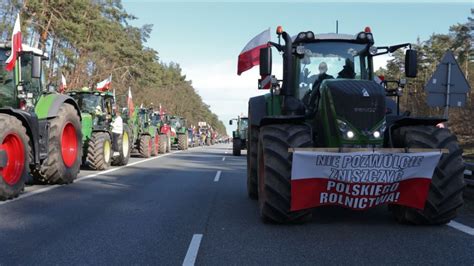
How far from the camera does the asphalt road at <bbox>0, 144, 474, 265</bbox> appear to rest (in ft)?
17.2

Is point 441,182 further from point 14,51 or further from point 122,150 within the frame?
point 122,150

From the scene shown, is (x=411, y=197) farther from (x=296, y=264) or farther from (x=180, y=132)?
(x=180, y=132)

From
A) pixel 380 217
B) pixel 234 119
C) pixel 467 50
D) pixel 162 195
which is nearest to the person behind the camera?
pixel 380 217

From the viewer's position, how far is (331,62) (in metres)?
8.12

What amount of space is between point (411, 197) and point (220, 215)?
275cm

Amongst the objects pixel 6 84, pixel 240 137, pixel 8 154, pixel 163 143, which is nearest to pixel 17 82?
pixel 6 84

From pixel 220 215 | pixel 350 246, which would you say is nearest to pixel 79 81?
pixel 220 215

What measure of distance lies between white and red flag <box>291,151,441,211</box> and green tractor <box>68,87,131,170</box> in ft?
32.6

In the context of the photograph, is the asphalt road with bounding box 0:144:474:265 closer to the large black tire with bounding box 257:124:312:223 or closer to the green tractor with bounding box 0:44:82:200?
the large black tire with bounding box 257:124:312:223

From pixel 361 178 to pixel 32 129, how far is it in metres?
6.49

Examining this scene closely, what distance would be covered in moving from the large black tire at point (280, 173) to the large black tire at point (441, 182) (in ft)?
4.40

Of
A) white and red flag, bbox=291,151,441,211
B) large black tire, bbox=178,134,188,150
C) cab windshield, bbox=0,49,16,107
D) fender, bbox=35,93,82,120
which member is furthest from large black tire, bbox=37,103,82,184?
large black tire, bbox=178,134,188,150

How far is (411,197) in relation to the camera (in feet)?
20.8

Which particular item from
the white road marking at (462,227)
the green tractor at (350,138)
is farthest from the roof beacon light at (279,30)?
the white road marking at (462,227)
